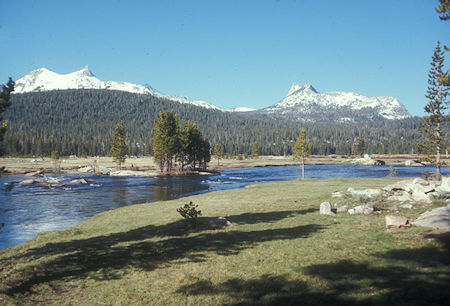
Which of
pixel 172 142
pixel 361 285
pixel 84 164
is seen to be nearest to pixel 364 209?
pixel 361 285

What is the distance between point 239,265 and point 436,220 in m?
9.80

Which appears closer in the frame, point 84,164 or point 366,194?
point 366,194

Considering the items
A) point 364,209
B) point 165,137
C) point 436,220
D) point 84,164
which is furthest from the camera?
point 84,164

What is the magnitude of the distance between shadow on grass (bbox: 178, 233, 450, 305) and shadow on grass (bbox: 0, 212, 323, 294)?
357 centimetres

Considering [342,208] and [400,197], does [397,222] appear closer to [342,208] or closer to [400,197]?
[342,208]

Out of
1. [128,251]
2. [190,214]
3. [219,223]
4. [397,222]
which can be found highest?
[397,222]

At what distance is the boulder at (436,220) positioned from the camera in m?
13.4

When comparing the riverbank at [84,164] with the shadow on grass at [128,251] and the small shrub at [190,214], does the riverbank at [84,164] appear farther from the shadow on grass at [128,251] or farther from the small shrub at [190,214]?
the shadow on grass at [128,251]

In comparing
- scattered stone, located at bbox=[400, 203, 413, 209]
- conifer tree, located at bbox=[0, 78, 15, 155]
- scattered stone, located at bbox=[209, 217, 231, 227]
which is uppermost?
conifer tree, located at bbox=[0, 78, 15, 155]

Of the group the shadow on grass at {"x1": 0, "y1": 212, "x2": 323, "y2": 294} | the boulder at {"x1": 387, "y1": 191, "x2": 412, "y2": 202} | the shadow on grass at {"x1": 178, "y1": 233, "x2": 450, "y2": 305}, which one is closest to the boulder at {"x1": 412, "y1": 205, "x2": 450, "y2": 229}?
the shadow on grass at {"x1": 178, "y1": 233, "x2": 450, "y2": 305}

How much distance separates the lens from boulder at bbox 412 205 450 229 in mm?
13359

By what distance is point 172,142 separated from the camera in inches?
3339

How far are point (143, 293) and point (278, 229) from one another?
9587 millimetres

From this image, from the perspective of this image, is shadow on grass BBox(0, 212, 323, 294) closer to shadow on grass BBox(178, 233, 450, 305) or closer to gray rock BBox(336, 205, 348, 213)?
shadow on grass BBox(178, 233, 450, 305)
